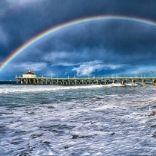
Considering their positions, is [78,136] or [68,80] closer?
[78,136]

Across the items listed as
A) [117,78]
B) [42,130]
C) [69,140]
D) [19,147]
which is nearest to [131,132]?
[69,140]

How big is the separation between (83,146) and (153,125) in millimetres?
4487

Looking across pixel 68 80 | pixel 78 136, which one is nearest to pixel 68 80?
pixel 68 80

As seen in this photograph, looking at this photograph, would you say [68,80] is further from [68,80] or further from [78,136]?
[78,136]

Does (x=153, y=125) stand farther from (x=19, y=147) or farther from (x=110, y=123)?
(x=19, y=147)

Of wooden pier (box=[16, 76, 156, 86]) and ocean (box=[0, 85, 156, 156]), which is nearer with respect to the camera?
ocean (box=[0, 85, 156, 156])

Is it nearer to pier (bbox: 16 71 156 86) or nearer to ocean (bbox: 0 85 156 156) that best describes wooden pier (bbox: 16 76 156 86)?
pier (bbox: 16 71 156 86)

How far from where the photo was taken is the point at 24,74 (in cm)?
13700

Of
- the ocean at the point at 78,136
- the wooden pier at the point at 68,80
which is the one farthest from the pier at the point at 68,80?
the ocean at the point at 78,136

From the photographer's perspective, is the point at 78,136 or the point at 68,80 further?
the point at 68,80

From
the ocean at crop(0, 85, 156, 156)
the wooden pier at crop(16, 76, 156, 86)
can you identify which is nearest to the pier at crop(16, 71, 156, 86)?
the wooden pier at crop(16, 76, 156, 86)

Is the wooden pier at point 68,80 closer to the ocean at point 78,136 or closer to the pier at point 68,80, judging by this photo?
the pier at point 68,80

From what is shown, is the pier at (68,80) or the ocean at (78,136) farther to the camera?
the pier at (68,80)

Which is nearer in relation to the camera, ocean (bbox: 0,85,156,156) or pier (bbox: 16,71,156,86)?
ocean (bbox: 0,85,156,156)
